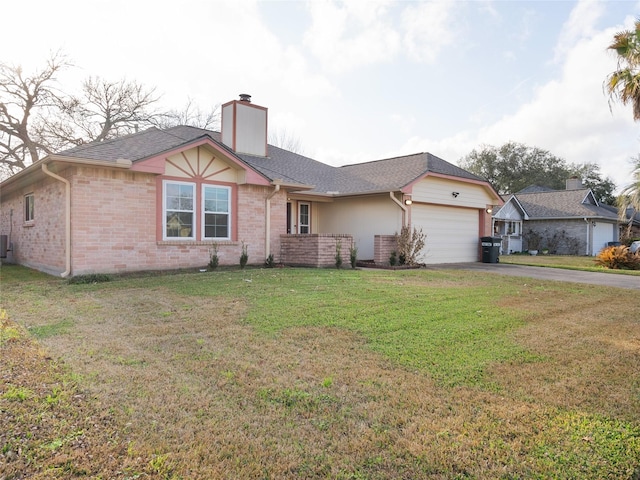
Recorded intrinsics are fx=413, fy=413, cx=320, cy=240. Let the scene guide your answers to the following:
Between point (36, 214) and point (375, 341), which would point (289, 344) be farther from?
point (36, 214)

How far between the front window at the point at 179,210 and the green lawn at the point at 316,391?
4.60 m

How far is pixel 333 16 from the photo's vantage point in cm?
1223

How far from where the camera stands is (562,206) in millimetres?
28094

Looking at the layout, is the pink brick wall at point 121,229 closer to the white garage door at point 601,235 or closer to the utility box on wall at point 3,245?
the utility box on wall at point 3,245

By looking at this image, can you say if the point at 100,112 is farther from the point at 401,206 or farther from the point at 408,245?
the point at 408,245

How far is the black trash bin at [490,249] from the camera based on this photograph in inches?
702

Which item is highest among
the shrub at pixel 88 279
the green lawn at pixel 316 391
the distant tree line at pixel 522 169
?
the distant tree line at pixel 522 169

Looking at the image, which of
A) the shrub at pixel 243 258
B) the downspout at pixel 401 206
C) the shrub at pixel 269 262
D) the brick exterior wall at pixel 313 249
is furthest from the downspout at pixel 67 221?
the downspout at pixel 401 206

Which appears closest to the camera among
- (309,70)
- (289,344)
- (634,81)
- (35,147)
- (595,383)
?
(595,383)

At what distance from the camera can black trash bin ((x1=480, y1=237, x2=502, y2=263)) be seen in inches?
702

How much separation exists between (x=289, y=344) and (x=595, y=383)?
3.10m

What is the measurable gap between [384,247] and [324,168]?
6423 millimetres

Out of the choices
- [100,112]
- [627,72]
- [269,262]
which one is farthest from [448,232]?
[100,112]

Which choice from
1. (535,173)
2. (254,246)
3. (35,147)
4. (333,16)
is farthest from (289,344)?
(535,173)
